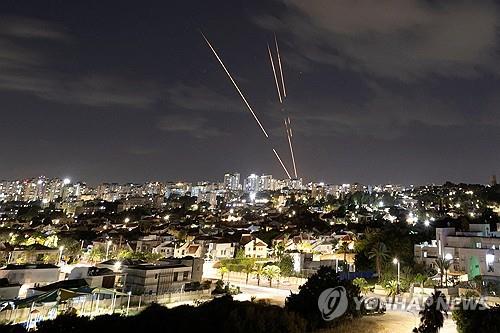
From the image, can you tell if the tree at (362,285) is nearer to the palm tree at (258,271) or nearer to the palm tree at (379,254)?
the palm tree at (379,254)

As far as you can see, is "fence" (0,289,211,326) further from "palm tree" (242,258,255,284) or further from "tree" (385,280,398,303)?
"tree" (385,280,398,303)

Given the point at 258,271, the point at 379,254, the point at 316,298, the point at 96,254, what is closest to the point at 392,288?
the point at 379,254

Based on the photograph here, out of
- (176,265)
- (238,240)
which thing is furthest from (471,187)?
(176,265)

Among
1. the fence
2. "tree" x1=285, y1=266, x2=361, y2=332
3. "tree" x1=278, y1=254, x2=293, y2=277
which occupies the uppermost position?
"tree" x1=278, y1=254, x2=293, y2=277

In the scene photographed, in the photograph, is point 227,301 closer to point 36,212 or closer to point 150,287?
point 150,287

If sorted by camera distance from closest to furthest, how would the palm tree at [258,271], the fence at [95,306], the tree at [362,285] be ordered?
1. the fence at [95,306]
2. the tree at [362,285]
3. the palm tree at [258,271]

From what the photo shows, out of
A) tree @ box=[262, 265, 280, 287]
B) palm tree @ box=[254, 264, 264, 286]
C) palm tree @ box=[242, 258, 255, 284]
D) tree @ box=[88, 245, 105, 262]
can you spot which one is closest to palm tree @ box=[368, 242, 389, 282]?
tree @ box=[262, 265, 280, 287]

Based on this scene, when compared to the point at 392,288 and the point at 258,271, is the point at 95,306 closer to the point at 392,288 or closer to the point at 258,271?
the point at 258,271

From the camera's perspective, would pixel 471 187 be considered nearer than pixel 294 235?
No

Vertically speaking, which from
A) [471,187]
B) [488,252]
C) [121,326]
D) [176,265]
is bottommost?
[121,326]

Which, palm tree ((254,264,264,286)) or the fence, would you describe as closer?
the fence

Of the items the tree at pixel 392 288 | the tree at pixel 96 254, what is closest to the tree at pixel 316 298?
the tree at pixel 392 288
